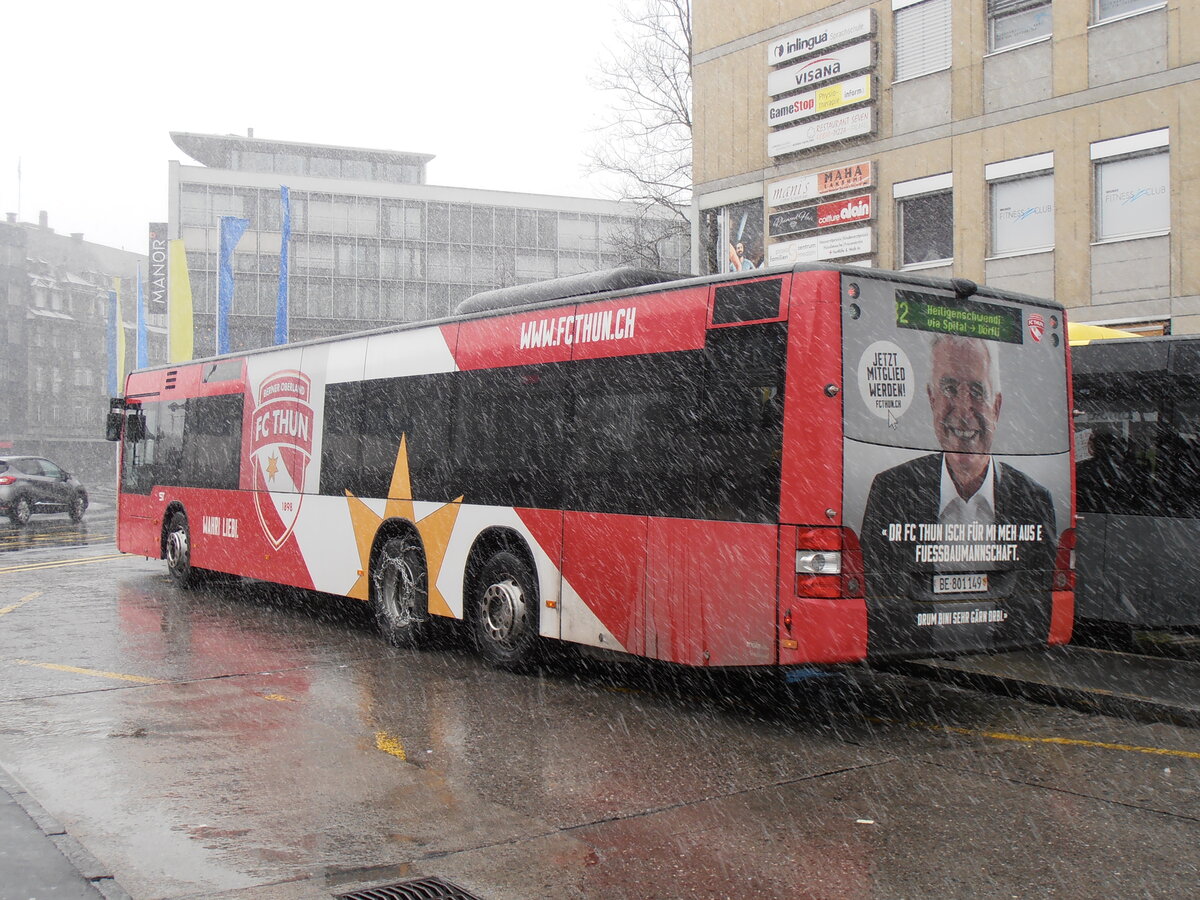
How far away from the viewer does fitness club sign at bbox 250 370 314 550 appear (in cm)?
1270

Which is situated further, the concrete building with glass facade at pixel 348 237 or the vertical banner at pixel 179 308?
the concrete building with glass facade at pixel 348 237

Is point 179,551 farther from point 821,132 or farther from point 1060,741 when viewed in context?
point 821,132

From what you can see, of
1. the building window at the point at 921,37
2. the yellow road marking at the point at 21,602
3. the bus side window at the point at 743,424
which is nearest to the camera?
the bus side window at the point at 743,424

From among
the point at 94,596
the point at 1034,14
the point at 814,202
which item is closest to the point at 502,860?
the point at 94,596

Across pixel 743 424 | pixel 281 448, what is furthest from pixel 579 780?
pixel 281 448

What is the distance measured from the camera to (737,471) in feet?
24.3

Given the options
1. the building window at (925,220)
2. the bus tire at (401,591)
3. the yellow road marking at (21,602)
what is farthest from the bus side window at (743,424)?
the building window at (925,220)

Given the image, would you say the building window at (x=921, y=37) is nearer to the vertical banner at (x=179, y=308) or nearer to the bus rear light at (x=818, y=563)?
the bus rear light at (x=818, y=563)

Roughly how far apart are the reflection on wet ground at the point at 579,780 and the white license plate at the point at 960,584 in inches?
35.6

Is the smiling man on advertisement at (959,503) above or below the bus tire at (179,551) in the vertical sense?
above

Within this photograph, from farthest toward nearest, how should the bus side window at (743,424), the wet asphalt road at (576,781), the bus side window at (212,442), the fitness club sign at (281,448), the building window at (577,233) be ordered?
1. the building window at (577,233)
2. the bus side window at (212,442)
3. the fitness club sign at (281,448)
4. the bus side window at (743,424)
5. the wet asphalt road at (576,781)

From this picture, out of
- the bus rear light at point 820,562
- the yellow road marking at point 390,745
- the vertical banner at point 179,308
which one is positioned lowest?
the yellow road marking at point 390,745

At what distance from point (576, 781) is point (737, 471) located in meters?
2.25

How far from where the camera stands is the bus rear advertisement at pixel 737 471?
711cm
